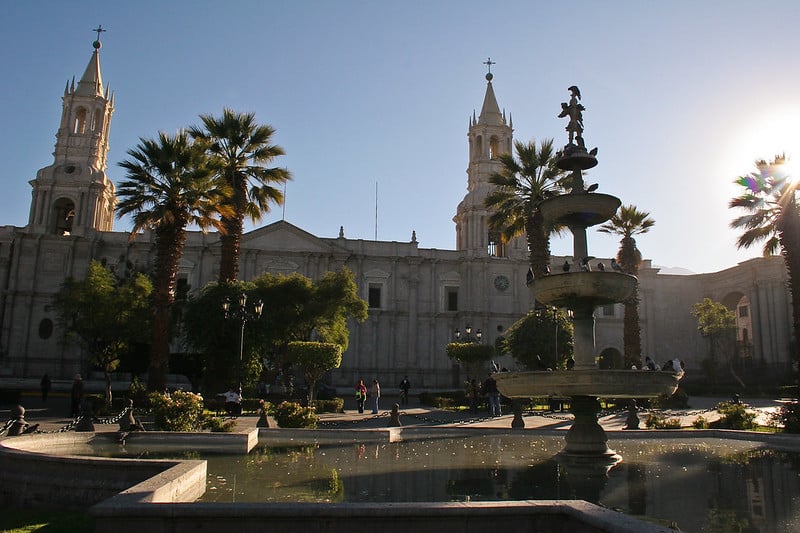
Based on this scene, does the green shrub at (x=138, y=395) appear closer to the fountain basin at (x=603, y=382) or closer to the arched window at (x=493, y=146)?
the fountain basin at (x=603, y=382)

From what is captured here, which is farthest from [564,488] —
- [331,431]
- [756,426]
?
[756,426]

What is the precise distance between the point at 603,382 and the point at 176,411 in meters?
8.35

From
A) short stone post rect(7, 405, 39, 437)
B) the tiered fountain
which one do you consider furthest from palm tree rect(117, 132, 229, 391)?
the tiered fountain

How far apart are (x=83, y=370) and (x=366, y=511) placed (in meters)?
39.7

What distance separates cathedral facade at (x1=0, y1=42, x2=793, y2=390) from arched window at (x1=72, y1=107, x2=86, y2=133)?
0.43 feet

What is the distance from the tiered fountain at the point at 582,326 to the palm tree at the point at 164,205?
13.6m

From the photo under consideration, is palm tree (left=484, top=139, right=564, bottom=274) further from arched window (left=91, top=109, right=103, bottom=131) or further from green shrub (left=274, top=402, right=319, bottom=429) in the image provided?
arched window (left=91, top=109, right=103, bottom=131)

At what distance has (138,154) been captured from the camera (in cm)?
2139

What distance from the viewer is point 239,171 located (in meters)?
25.5

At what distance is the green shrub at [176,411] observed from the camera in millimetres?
13109

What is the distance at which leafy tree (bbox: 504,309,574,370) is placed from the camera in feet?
82.8

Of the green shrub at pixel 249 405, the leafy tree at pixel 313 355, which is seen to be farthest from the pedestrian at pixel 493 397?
the green shrub at pixel 249 405

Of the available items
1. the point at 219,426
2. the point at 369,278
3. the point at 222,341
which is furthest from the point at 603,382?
the point at 369,278

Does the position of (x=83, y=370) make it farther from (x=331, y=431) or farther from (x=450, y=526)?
(x=450, y=526)
